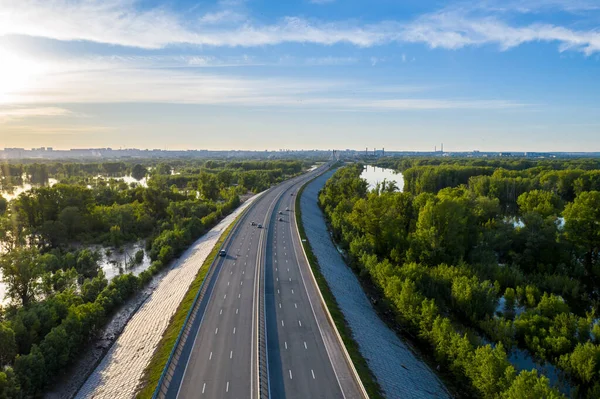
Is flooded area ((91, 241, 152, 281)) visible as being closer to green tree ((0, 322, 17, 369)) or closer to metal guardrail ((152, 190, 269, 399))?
metal guardrail ((152, 190, 269, 399))

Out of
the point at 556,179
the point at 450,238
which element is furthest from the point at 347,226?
the point at 556,179

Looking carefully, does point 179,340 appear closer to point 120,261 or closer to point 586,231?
point 120,261

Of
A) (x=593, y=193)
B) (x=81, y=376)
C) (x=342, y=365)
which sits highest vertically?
(x=593, y=193)

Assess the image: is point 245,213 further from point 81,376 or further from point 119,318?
point 81,376

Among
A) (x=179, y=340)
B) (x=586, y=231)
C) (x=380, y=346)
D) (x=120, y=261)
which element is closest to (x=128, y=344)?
(x=179, y=340)

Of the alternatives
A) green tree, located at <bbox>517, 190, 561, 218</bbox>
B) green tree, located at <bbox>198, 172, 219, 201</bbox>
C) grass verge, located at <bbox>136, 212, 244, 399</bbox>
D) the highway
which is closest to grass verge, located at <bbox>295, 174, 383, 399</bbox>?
the highway

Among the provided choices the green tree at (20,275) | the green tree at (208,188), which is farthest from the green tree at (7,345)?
the green tree at (208,188)
